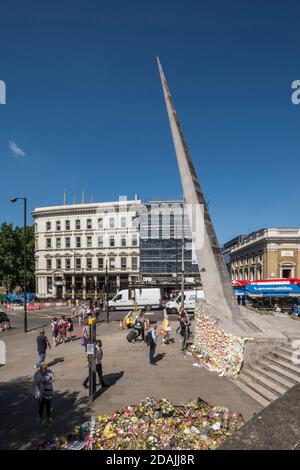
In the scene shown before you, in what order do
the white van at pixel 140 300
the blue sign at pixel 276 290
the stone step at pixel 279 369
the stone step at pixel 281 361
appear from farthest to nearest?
the white van at pixel 140 300
the blue sign at pixel 276 290
the stone step at pixel 281 361
the stone step at pixel 279 369

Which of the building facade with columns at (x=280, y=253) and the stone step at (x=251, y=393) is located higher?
the building facade with columns at (x=280, y=253)

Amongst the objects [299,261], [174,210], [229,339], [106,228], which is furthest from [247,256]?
[229,339]

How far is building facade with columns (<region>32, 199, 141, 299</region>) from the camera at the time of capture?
58.0 meters

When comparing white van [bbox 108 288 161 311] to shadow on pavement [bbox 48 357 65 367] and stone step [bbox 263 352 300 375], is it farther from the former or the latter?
stone step [bbox 263 352 300 375]

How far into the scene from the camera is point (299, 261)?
50.2 m

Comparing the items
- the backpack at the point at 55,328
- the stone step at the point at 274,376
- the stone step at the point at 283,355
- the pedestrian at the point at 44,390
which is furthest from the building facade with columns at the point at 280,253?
the pedestrian at the point at 44,390

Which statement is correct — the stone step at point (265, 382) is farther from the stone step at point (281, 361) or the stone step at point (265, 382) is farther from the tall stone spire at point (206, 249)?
the tall stone spire at point (206, 249)

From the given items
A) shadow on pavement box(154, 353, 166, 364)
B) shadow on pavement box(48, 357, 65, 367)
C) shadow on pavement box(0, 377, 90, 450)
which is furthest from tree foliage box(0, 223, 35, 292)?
shadow on pavement box(0, 377, 90, 450)

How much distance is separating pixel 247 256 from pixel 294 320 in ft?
167

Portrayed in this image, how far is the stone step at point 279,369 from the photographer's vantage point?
8321 millimetres

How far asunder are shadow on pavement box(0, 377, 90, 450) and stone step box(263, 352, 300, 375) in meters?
5.68

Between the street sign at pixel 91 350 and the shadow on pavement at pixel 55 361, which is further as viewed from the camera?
the shadow on pavement at pixel 55 361

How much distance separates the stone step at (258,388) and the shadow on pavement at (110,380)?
4022mm
